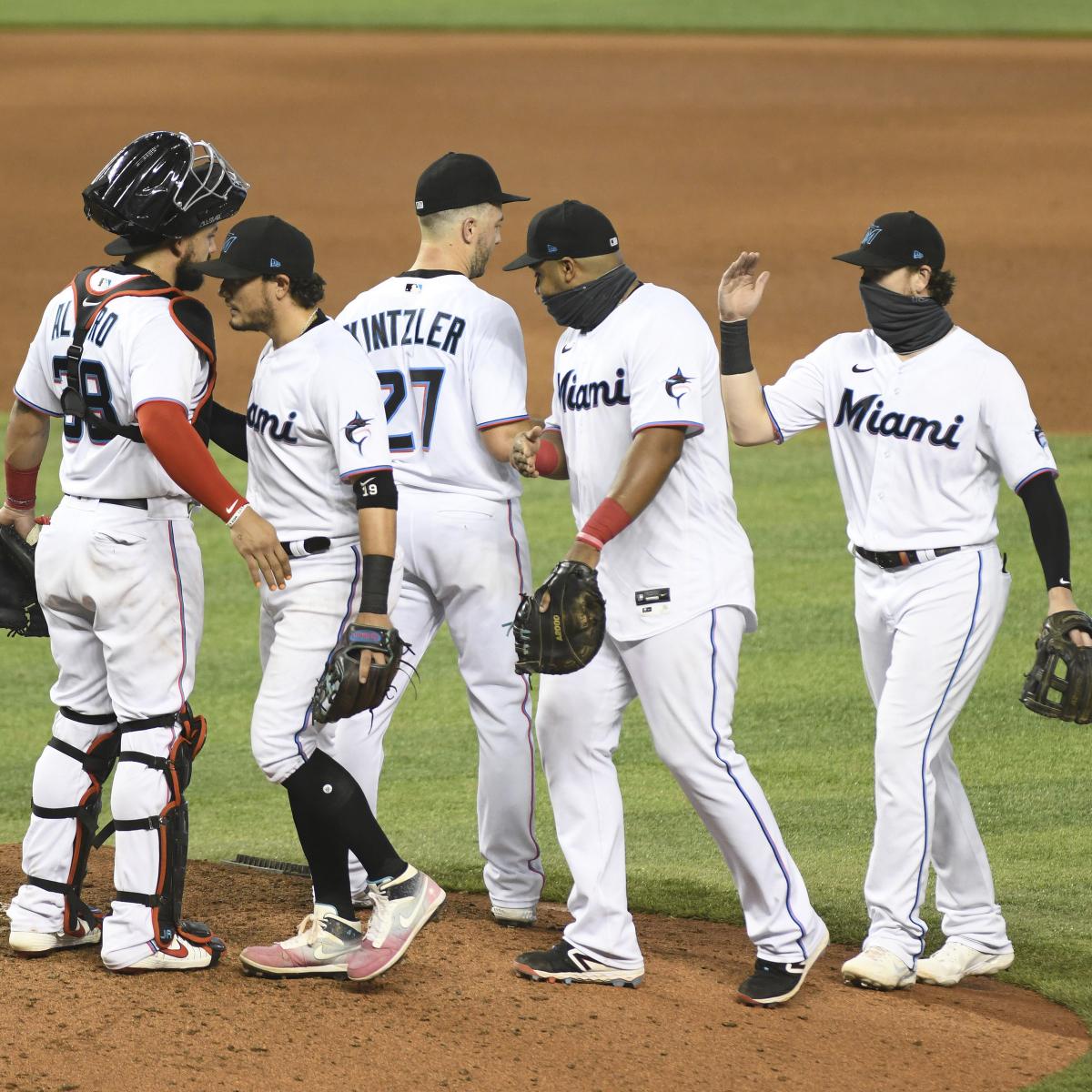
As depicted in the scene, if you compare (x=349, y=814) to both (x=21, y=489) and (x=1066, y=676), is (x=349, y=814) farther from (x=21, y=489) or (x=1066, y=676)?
(x=1066, y=676)

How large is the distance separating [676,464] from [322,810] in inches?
45.2

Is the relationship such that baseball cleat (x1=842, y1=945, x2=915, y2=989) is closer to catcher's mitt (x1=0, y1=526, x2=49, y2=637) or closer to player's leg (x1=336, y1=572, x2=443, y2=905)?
player's leg (x1=336, y1=572, x2=443, y2=905)

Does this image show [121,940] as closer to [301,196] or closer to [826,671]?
[826,671]

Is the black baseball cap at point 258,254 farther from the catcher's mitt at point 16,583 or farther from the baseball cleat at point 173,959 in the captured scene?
the baseball cleat at point 173,959

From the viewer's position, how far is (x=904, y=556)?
4219mm

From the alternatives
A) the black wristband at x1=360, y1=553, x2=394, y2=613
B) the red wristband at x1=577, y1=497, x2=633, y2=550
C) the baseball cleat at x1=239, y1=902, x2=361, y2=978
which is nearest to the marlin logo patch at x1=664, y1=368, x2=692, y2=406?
the red wristband at x1=577, y1=497, x2=633, y2=550

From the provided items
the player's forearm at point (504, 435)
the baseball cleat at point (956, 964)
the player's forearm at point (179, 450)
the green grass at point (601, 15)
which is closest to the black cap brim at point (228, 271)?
the player's forearm at point (179, 450)

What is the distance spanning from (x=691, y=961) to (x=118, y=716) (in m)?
1.53

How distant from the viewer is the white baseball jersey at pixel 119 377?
3.82 m

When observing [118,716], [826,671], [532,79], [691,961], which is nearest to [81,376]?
[118,716]

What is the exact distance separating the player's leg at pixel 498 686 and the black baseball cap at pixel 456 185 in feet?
2.68

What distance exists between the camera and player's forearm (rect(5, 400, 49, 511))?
4.24 metres

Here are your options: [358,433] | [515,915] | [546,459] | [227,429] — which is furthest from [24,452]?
[515,915]

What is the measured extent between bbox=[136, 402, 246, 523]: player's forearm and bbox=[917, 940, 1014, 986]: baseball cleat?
2.04m
